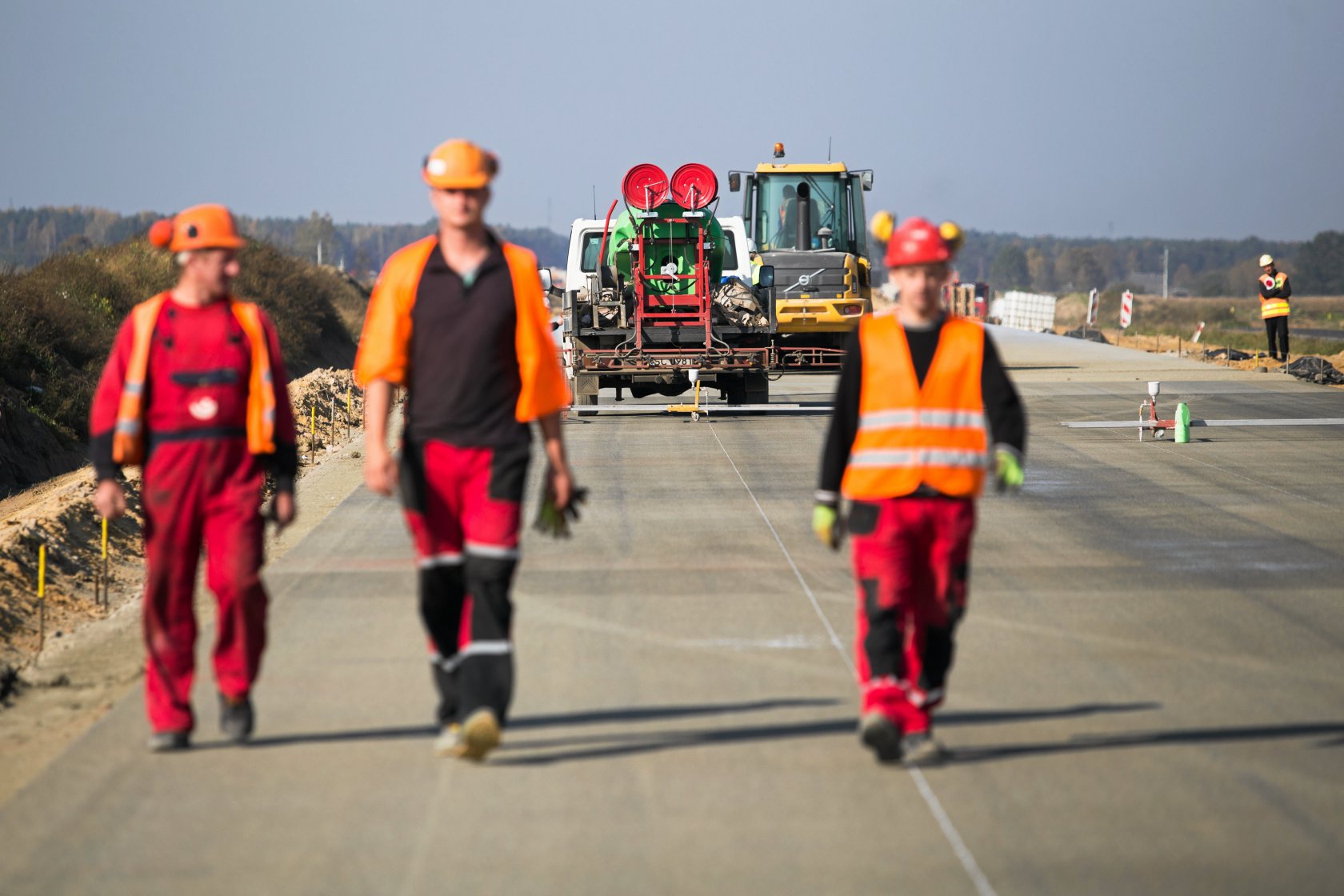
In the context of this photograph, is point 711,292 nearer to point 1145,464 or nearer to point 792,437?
point 792,437

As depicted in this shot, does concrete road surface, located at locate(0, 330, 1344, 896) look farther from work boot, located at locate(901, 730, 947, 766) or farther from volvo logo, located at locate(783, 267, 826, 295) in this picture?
volvo logo, located at locate(783, 267, 826, 295)

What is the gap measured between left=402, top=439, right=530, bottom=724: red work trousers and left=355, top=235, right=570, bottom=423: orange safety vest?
198mm

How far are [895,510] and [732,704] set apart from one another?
1.33 m

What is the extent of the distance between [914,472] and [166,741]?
2.74 meters

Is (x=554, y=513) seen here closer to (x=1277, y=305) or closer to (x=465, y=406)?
(x=465, y=406)

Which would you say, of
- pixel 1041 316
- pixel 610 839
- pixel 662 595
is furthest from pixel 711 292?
pixel 1041 316

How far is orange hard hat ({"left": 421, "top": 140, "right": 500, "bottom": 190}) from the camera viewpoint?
5.84 m

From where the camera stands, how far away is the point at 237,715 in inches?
241

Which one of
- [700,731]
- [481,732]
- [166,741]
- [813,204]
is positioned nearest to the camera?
[481,732]

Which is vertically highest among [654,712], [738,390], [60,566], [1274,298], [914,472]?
[1274,298]

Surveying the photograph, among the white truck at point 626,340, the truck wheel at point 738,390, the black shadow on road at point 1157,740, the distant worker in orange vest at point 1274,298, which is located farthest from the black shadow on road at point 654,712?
the distant worker in orange vest at point 1274,298

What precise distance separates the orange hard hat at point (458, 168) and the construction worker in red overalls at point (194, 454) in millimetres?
826

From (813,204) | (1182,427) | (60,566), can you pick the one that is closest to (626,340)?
(813,204)

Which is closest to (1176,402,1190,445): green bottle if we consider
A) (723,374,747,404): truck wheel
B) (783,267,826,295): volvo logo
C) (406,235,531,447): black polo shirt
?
(723,374,747,404): truck wheel
